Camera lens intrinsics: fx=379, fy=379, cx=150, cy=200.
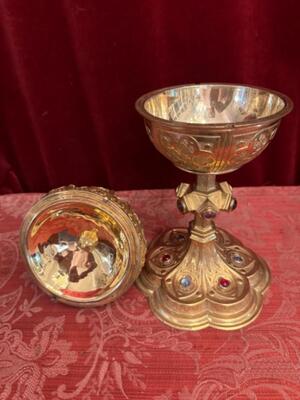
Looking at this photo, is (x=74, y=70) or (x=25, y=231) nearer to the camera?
(x=25, y=231)

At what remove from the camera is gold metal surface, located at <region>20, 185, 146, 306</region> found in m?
0.69

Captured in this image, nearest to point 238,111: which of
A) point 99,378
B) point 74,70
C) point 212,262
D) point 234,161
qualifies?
point 234,161

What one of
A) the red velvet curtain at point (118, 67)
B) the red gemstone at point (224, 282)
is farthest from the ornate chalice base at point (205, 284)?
the red velvet curtain at point (118, 67)

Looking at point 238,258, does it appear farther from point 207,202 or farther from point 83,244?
point 83,244

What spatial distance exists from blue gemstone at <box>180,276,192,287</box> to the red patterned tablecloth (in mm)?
85

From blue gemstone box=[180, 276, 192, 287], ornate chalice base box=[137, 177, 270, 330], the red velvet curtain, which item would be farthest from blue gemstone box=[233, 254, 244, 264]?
the red velvet curtain

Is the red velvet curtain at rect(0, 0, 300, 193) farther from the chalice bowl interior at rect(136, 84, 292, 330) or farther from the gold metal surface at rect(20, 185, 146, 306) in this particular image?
the gold metal surface at rect(20, 185, 146, 306)

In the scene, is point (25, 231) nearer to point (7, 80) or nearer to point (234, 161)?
point (234, 161)

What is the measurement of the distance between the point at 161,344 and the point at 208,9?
29.2 inches

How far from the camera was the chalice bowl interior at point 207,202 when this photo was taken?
602 mm

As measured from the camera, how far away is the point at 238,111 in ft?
2.61

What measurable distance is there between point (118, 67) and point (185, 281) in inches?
21.9

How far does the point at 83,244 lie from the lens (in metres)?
0.74

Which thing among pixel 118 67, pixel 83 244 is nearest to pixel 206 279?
pixel 83 244
